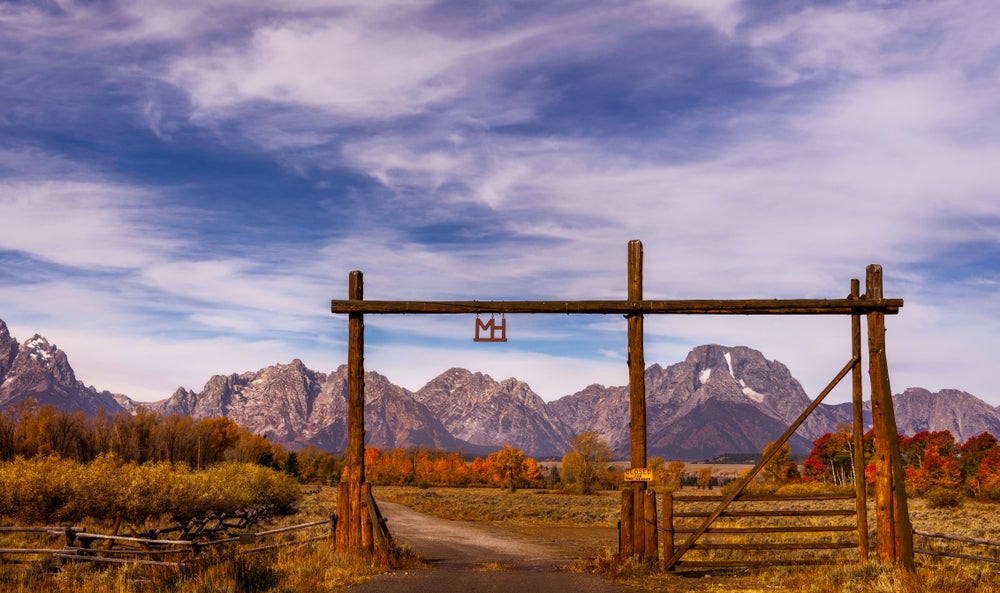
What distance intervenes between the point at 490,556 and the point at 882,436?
33.9 ft

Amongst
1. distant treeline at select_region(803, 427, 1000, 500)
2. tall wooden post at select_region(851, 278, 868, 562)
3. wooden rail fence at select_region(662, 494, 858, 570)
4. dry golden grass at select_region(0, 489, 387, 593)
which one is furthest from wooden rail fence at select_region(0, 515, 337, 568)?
distant treeline at select_region(803, 427, 1000, 500)

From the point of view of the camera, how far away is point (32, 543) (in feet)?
76.1

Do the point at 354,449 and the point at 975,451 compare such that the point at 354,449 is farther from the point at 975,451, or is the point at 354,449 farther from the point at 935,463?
the point at 975,451

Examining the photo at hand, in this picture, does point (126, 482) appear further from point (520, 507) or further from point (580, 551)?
point (520, 507)

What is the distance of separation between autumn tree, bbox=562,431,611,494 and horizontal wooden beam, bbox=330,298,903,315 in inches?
2560

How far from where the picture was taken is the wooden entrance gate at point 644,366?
14.5m

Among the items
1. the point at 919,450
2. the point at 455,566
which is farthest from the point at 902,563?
the point at 919,450

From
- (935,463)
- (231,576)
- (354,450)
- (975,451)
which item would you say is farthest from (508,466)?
(231,576)

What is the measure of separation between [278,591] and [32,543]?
15.5 m

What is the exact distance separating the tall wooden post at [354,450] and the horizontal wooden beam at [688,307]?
506 millimetres

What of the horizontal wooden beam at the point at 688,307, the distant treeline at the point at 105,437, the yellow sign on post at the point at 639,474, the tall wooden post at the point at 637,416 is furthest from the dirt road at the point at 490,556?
the distant treeline at the point at 105,437

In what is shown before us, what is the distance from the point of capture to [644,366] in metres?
14.8

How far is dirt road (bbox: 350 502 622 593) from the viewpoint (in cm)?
1312

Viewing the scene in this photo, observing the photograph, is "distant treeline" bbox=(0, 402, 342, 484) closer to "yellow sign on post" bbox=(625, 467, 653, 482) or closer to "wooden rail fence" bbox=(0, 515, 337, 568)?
"wooden rail fence" bbox=(0, 515, 337, 568)
